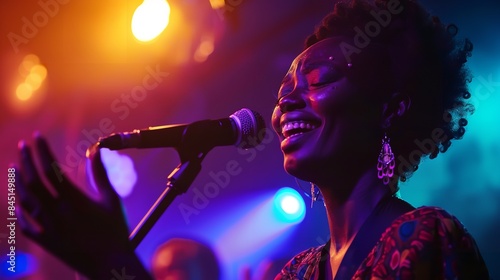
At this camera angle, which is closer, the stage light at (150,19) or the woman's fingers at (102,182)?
the woman's fingers at (102,182)

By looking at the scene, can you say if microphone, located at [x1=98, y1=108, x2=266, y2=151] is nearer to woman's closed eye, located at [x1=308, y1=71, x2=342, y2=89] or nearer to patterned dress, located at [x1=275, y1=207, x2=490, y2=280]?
woman's closed eye, located at [x1=308, y1=71, x2=342, y2=89]

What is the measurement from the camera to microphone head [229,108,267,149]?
1726 mm

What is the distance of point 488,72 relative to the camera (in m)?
3.44

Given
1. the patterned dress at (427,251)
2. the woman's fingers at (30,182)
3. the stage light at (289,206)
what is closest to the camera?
the woman's fingers at (30,182)

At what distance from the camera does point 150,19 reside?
11.7 ft

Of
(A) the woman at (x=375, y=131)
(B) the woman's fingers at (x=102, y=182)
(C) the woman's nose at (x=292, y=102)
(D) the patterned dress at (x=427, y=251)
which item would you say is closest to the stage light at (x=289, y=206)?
(A) the woman at (x=375, y=131)

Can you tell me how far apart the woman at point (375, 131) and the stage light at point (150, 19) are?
67.9 inches

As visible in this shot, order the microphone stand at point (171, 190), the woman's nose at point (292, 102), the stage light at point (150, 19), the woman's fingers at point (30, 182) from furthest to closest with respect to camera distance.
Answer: the stage light at point (150, 19) → the woman's nose at point (292, 102) → the microphone stand at point (171, 190) → the woman's fingers at point (30, 182)

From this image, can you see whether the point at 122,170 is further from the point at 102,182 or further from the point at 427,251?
the point at 427,251

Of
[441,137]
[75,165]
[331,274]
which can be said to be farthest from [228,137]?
[75,165]

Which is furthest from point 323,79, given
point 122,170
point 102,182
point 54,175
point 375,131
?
point 122,170

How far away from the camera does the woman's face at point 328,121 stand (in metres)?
1.75

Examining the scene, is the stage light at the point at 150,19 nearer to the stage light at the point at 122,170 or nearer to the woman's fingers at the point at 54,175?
the stage light at the point at 122,170

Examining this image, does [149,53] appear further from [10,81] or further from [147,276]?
[147,276]
